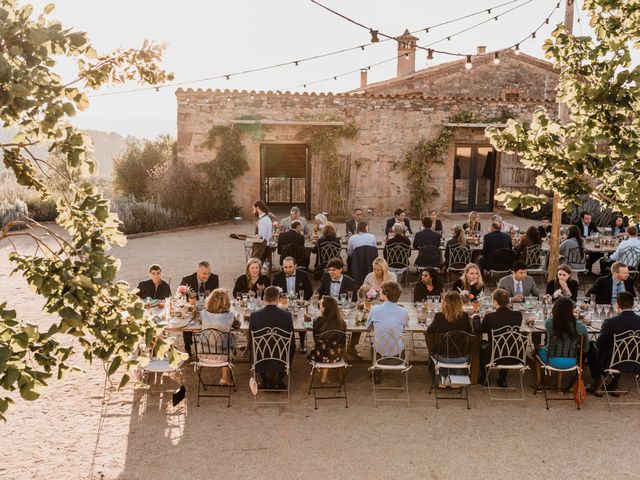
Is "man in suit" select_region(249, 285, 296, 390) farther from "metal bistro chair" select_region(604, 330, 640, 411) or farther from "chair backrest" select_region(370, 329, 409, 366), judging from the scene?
"metal bistro chair" select_region(604, 330, 640, 411)

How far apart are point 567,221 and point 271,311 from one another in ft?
48.8

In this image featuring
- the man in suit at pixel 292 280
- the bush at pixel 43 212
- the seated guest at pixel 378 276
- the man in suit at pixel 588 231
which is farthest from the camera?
the bush at pixel 43 212

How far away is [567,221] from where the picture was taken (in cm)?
1936

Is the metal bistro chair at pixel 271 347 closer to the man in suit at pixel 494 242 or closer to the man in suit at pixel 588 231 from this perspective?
the man in suit at pixel 494 242

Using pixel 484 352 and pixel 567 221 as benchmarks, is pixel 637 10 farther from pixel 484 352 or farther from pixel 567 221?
pixel 567 221

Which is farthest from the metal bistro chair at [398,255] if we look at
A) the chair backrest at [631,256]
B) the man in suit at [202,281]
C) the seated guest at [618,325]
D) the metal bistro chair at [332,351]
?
the seated guest at [618,325]

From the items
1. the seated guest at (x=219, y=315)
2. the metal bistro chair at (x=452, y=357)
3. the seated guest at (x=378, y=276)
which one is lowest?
the metal bistro chair at (x=452, y=357)

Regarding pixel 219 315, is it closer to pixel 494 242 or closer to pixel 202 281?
pixel 202 281

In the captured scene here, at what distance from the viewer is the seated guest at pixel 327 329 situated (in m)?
7.05

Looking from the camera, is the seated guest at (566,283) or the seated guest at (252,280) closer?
the seated guest at (566,283)

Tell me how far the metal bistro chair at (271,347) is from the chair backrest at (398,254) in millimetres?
4765

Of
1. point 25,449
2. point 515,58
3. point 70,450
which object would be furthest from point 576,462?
point 515,58

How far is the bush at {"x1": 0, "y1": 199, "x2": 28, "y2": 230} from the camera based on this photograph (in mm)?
18641

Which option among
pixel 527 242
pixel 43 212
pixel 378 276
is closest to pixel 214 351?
pixel 378 276
